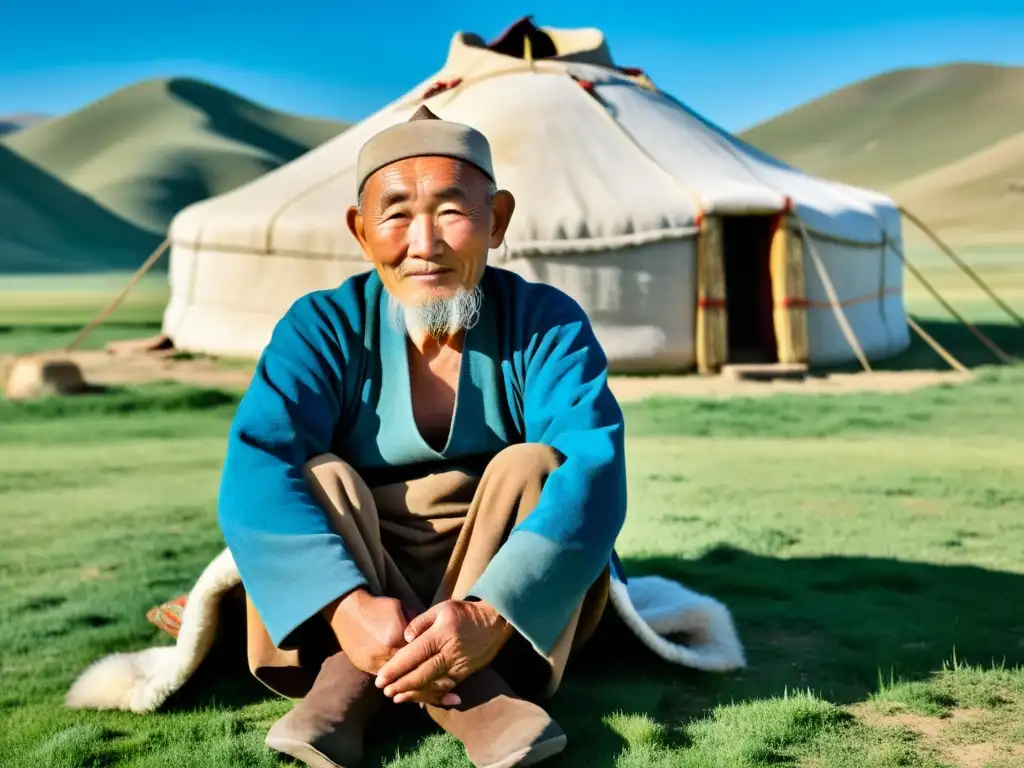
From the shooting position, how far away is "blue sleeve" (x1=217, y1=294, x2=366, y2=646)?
72.2 inches

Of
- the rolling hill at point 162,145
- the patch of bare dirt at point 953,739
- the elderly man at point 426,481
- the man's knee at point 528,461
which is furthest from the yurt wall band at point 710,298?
the rolling hill at point 162,145

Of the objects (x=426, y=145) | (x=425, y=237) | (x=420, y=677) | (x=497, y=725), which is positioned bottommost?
(x=497, y=725)

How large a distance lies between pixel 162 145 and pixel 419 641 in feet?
281

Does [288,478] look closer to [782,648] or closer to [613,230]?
[782,648]

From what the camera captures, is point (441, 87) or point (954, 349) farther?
point (954, 349)

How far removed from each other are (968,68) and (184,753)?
392 feet

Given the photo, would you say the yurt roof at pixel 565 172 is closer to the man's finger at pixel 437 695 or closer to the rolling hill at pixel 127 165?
the man's finger at pixel 437 695

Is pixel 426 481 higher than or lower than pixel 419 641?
higher

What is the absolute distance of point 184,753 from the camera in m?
1.89

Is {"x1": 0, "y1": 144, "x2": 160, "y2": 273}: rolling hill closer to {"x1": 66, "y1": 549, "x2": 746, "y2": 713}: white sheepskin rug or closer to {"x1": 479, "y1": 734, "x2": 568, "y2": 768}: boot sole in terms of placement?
{"x1": 66, "y1": 549, "x2": 746, "y2": 713}: white sheepskin rug

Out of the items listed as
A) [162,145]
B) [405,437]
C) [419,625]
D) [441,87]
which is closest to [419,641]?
[419,625]

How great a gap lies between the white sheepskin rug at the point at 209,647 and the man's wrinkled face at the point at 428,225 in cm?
66

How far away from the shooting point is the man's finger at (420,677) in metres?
1.71

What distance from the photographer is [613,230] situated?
8469mm
